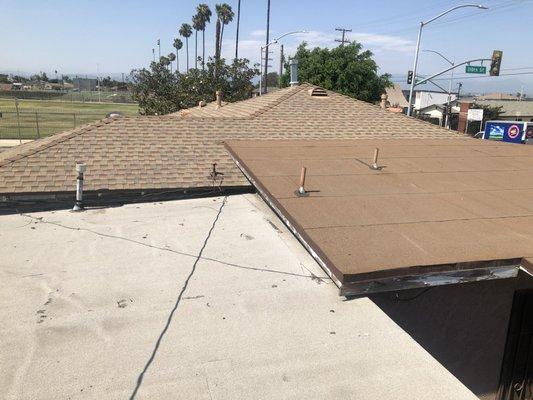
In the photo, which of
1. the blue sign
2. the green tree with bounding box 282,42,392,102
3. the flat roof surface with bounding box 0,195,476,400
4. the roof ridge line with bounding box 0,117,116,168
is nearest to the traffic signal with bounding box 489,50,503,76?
the blue sign

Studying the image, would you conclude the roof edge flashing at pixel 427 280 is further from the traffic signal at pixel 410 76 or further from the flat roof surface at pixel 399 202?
the traffic signal at pixel 410 76

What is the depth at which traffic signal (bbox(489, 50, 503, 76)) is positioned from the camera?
99.1ft

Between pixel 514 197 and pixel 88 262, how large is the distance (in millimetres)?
7171

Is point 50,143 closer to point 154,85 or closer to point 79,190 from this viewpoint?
point 79,190

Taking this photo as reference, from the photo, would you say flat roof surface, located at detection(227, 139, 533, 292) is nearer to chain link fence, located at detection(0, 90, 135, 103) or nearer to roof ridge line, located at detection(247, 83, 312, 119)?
roof ridge line, located at detection(247, 83, 312, 119)

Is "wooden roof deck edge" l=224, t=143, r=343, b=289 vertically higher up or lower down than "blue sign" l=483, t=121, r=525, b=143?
higher up

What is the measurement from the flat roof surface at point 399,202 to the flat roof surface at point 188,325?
1199 mm

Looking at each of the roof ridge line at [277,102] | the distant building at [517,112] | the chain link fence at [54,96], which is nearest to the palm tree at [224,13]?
the chain link fence at [54,96]

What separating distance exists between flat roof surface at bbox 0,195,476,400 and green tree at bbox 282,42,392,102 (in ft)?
137

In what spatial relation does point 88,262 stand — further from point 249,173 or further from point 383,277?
point 383,277

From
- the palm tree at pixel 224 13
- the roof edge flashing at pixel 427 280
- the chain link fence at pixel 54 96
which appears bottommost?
the chain link fence at pixel 54 96

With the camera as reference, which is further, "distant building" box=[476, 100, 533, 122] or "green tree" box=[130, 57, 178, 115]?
"distant building" box=[476, 100, 533, 122]

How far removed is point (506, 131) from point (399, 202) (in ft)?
133

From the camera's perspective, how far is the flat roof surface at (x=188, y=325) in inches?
180
